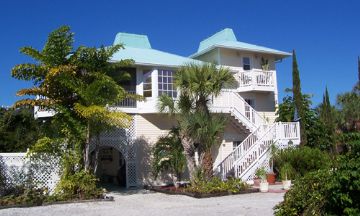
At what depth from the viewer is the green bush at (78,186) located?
53.9 ft

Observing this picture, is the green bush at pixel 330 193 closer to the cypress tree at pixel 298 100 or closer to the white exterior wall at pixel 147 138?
the white exterior wall at pixel 147 138

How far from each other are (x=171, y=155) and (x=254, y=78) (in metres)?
8.94

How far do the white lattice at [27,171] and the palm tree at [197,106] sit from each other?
18.2 feet

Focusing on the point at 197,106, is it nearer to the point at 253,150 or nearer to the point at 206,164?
the point at 206,164

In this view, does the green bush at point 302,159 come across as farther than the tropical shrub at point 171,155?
Yes

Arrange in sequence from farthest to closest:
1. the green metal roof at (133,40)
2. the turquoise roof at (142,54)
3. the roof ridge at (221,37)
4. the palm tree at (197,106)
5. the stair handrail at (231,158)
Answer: the roof ridge at (221,37) → the green metal roof at (133,40) → the turquoise roof at (142,54) → the stair handrail at (231,158) → the palm tree at (197,106)

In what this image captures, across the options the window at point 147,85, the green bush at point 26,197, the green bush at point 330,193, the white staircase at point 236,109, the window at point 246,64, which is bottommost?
the green bush at point 26,197

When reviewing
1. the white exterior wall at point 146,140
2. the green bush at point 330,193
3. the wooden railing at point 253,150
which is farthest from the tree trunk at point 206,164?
the green bush at point 330,193

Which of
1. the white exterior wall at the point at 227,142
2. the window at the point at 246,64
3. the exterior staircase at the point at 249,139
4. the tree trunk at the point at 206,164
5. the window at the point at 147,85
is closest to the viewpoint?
the tree trunk at the point at 206,164

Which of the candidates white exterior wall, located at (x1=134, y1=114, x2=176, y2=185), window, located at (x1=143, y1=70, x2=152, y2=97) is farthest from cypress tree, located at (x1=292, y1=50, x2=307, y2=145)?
window, located at (x1=143, y1=70, x2=152, y2=97)

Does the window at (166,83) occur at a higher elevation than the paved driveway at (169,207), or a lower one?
higher

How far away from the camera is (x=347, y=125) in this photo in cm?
3125

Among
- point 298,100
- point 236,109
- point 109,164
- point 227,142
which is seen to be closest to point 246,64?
point 298,100

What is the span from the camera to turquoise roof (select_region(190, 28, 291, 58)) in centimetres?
2660
